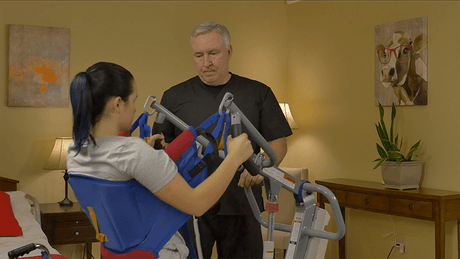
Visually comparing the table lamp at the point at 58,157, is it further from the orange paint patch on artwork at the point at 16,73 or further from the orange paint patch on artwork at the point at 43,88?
the orange paint patch on artwork at the point at 16,73

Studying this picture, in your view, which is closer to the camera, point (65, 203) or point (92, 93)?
point (92, 93)

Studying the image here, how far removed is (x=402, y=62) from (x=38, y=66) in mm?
2837

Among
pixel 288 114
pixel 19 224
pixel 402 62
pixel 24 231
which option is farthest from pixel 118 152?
pixel 288 114

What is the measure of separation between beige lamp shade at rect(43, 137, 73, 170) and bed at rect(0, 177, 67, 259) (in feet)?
0.87

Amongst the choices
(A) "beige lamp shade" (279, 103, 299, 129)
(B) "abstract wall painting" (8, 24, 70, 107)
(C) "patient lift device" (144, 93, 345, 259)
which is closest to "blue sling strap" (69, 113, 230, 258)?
(C) "patient lift device" (144, 93, 345, 259)

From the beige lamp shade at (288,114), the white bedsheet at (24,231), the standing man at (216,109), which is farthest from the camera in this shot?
the beige lamp shade at (288,114)

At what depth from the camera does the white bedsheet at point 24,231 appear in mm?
2398

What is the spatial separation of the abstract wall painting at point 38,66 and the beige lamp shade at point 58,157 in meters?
0.39

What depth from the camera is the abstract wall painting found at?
3.59 m

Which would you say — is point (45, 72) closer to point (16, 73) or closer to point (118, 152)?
point (16, 73)

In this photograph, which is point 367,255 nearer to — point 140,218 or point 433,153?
point 433,153

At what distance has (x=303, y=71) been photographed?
4.68m

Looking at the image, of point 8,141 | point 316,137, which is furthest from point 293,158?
point 8,141

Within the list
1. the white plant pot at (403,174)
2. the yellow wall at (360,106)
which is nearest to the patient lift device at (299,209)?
the white plant pot at (403,174)
